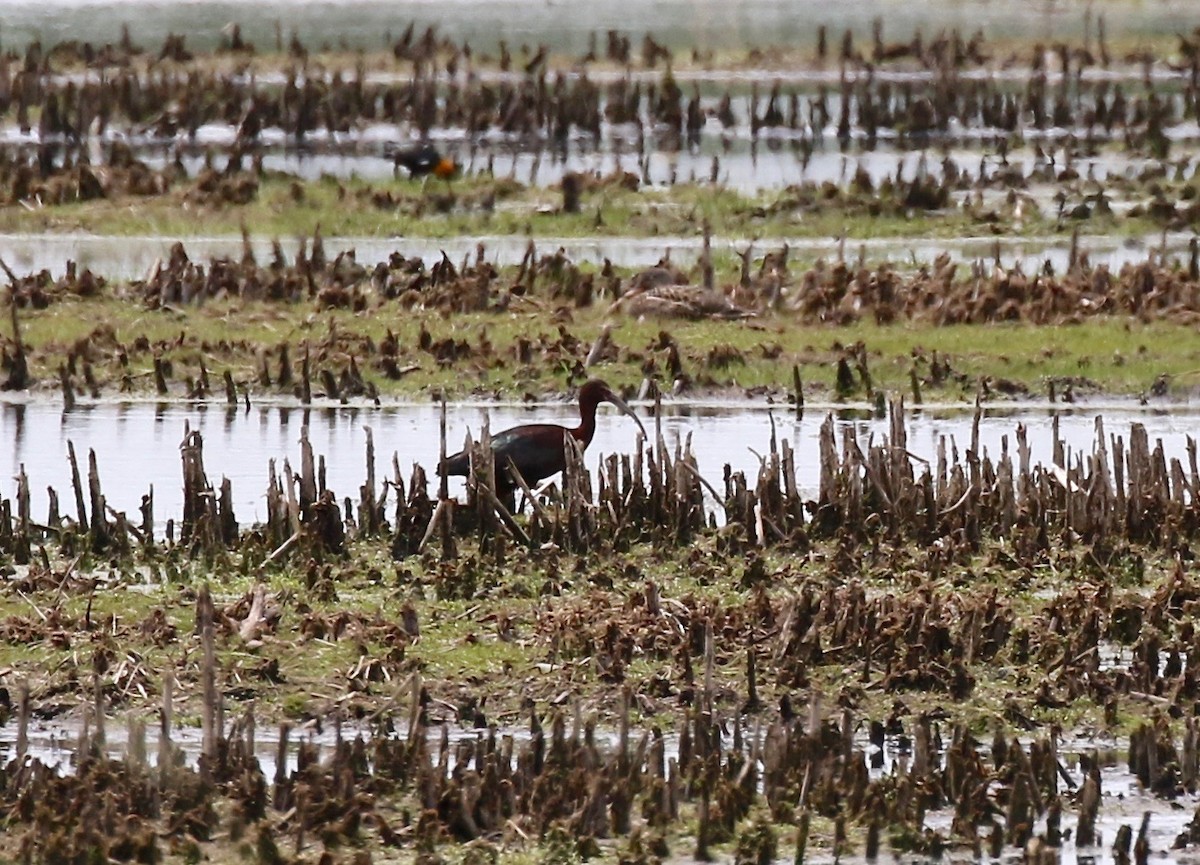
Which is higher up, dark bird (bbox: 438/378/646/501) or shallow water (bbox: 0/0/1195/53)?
dark bird (bbox: 438/378/646/501)

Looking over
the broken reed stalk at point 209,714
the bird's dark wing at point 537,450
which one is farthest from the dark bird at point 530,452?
the broken reed stalk at point 209,714

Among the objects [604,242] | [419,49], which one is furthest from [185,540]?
[419,49]

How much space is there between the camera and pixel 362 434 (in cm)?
1500

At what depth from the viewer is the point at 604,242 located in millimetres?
22812

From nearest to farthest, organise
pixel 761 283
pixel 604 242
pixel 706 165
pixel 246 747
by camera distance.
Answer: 1. pixel 246 747
2. pixel 761 283
3. pixel 604 242
4. pixel 706 165

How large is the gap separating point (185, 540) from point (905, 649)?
3.34m

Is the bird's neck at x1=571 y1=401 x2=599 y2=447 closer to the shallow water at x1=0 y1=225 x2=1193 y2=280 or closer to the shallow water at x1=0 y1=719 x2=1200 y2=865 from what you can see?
the shallow water at x1=0 y1=719 x2=1200 y2=865

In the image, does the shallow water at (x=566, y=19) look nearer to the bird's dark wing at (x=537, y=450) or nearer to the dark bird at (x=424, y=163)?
the dark bird at (x=424, y=163)

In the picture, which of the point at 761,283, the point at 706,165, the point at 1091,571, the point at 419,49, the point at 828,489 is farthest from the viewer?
the point at 419,49

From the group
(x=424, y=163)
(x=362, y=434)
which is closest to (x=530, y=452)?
(x=362, y=434)

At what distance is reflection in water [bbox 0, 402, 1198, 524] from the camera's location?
44.2 feet

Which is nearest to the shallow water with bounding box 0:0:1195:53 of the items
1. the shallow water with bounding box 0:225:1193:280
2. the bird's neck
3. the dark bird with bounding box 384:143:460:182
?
the dark bird with bounding box 384:143:460:182

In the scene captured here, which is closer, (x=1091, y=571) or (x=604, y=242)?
(x=1091, y=571)

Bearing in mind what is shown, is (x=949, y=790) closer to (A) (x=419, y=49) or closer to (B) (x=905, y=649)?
(B) (x=905, y=649)
